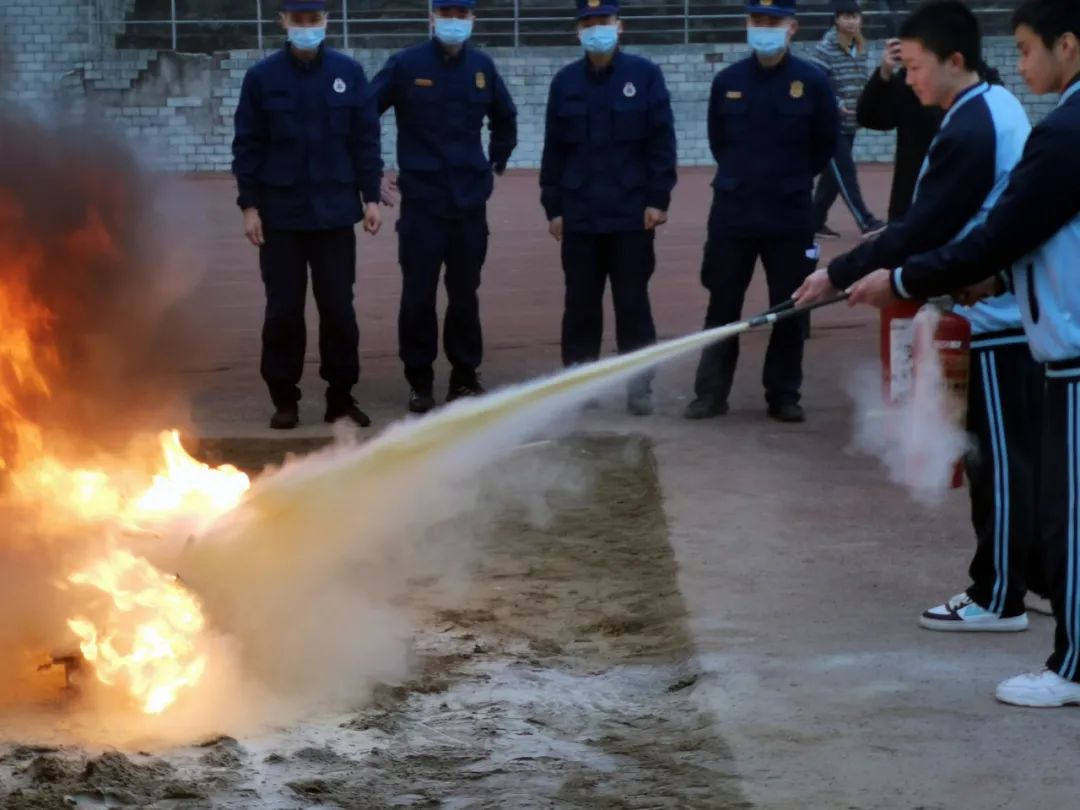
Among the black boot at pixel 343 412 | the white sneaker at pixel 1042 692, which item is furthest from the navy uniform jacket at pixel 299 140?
the white sneaker at pixel 1042 692

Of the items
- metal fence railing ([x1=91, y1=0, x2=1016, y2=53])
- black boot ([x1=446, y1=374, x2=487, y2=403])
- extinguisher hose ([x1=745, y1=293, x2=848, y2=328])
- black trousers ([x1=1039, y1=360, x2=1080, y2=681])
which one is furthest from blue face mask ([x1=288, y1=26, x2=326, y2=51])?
metal fence railing ([x1=91, y1=0, x2=1016, y2=53])

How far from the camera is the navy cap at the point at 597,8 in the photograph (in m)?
9.81

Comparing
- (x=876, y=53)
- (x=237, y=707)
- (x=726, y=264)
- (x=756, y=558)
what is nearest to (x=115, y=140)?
(x=237, y=707)

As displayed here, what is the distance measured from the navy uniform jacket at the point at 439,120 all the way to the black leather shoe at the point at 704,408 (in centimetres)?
180

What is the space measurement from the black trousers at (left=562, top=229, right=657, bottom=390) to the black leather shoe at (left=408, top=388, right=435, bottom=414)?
88cm

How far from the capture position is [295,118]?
30.7 ft

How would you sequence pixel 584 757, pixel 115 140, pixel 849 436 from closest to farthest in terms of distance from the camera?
1. pixel 584 757
2. pixel 115 140
3. pixel 849 436

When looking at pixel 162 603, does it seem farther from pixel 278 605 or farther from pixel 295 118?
pixel 295 118

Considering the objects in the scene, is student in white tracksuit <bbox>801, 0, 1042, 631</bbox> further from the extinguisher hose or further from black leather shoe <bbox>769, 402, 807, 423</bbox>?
black leather shoe <bbox>769, 402, 807, 423</bbox>

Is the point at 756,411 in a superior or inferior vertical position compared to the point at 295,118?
inferior

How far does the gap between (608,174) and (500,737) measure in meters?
5.28

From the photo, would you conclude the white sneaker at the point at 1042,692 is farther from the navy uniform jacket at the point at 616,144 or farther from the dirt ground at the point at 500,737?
the navy uniform jacket at the point at 616,144

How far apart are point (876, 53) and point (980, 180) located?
24674 millimetres

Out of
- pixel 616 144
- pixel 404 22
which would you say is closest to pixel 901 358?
pixel 616 144
